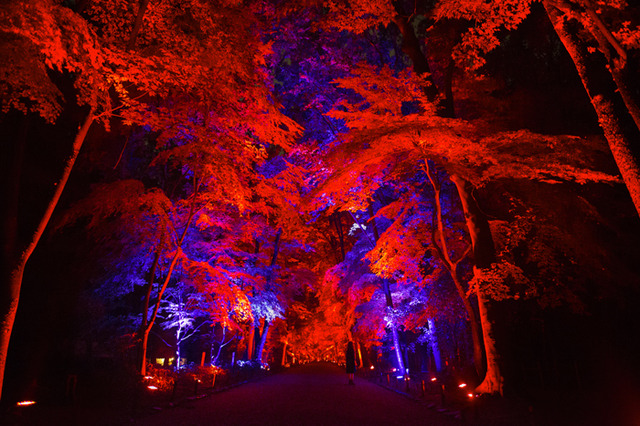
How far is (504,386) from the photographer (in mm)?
9625

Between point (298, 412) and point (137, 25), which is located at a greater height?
point (137, 25)

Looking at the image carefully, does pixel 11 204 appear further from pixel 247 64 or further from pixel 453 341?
pixel 453 341

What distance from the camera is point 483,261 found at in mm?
10875

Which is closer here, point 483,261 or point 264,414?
point 264,414

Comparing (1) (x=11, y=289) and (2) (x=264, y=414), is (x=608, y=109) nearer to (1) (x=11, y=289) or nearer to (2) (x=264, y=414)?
(2) (x=264, y=414)

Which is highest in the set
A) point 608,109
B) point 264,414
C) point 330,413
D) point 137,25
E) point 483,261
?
point 137,25

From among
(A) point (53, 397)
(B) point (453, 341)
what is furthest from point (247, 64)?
(B) point (453, 341)

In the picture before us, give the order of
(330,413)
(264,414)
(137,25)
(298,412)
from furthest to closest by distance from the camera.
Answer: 1. (298,412)
2. (330,413)
3. (264,414)
4. (137,25)

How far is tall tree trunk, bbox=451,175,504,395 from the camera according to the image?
9883 millimetres

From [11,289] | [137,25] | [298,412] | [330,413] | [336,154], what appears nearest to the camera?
[11,289]

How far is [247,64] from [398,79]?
174 inches

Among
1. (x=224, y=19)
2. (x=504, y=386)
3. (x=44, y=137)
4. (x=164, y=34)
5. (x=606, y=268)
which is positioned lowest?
(x=504, y=386)

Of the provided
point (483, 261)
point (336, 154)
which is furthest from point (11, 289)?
point (483, 261)

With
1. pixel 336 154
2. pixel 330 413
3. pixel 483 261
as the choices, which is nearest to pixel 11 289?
pixel 330 413
